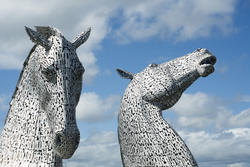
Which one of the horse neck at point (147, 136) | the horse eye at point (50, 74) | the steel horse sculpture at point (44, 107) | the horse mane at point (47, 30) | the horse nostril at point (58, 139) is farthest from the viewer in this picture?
the horse neck at point (147, 136)

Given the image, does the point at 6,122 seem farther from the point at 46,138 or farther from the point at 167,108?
the point at 167,108

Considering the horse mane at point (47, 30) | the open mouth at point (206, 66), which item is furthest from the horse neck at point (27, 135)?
the open mouth at point (206, 66)

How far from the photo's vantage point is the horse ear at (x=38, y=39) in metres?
2.98

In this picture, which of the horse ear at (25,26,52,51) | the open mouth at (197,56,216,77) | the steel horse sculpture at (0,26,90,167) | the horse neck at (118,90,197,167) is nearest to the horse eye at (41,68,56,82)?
the steel horse sculpture at (0,26,90,167)

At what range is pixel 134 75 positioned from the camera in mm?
5703

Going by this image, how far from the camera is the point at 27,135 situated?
9.60 ft

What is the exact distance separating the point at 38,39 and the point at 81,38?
43cm

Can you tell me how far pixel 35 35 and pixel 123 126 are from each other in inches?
105

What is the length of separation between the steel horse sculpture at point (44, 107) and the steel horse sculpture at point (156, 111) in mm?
2292

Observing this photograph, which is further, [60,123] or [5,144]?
[5,144]

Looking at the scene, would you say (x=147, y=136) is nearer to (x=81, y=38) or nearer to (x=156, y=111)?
(x=156, y=111)

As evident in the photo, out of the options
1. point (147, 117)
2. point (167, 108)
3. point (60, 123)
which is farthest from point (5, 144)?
point (167, 108)

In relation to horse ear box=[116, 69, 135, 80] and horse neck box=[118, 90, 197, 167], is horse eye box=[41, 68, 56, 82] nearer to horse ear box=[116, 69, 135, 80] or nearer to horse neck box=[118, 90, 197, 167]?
Answer: horse neck box=[118, 90, 197, 167]

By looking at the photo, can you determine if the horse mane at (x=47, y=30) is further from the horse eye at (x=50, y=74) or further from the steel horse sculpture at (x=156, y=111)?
the steel horse sculpture at (x=156, y=111)
